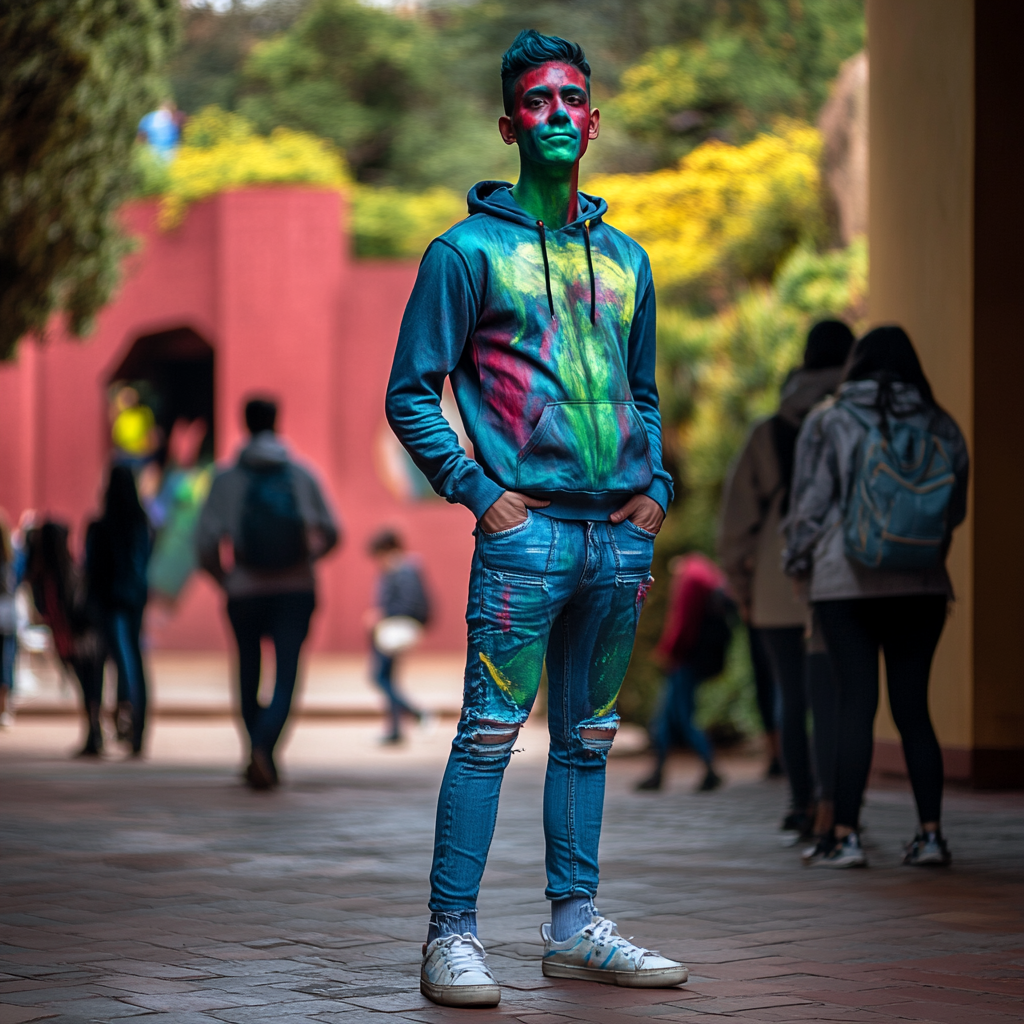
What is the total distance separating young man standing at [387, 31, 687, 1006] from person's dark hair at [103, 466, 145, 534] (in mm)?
7148

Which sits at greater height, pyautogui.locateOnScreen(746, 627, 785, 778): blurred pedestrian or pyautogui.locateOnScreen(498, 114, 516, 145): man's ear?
pyautogui.locateOnScreen(498, 114, 516, 145): man's ear

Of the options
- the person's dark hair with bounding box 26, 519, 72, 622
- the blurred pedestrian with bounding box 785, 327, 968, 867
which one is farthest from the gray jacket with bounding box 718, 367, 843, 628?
the person's dark hair with bounding box 26, 519, 72, 622

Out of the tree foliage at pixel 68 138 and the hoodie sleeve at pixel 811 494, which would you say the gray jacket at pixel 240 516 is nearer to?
the hoodie sleeve at pixel 811 494

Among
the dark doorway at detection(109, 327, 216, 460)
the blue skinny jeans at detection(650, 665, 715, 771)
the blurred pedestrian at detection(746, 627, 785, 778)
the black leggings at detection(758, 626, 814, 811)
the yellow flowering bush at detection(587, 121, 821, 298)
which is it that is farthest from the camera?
the dark doorway at detection(109, 327, 216, 460)

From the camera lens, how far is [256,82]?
45.1m

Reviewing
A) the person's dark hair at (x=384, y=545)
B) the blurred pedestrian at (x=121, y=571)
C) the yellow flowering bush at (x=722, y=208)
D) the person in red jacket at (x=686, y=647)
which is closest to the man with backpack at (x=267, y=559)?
the blurred pedestrian at (x=121, y=571)

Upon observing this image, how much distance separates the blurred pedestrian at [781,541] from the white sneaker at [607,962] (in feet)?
9.63

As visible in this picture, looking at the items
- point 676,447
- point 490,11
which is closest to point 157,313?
point 676,447

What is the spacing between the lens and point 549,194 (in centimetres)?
430

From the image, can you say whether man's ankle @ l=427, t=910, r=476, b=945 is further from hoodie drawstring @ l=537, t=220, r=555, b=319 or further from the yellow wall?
the yellow wall

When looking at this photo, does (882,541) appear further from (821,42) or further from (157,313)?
(821,42)

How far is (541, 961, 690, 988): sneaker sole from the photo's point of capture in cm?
411

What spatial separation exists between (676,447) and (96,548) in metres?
4.76

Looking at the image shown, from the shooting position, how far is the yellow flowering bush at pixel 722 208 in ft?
89.4
